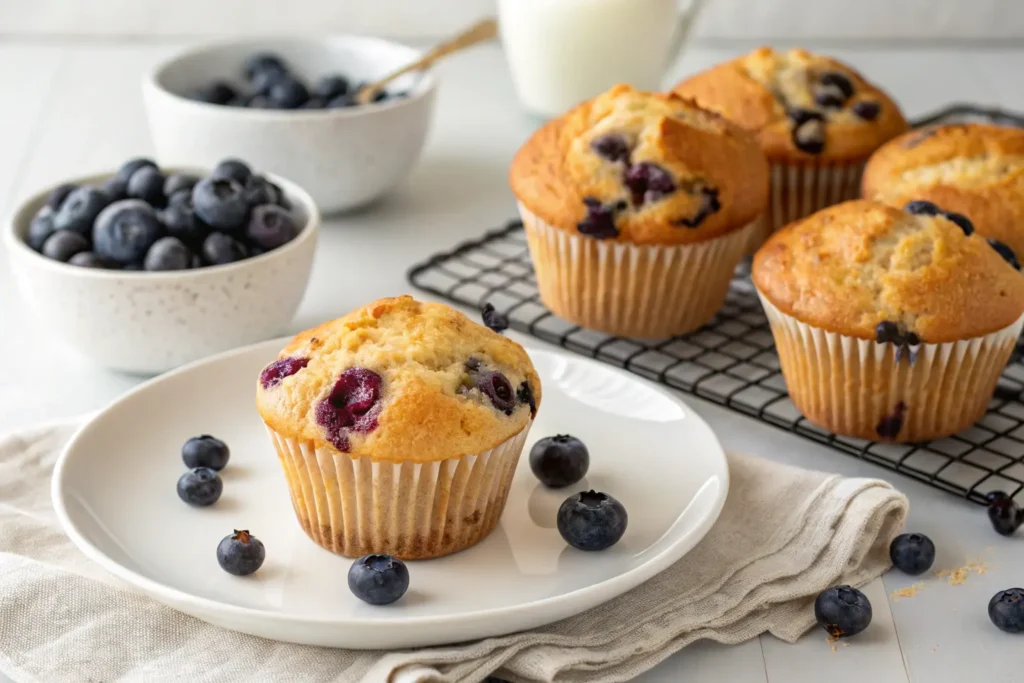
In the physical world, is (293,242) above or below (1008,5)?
above

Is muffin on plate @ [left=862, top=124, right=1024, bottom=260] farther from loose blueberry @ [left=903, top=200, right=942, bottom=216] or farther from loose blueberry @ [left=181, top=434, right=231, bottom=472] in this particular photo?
loose blueberry @ [left=181, top=434, right=231, bottom=472]

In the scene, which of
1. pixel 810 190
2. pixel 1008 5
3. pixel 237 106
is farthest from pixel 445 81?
pixel 1008 5

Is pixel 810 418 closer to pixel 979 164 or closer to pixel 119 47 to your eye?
pixel 979 164

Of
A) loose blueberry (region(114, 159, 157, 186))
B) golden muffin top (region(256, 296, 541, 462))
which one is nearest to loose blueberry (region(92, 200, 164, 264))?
loose blueberry (region(114, 159, 157, 186))

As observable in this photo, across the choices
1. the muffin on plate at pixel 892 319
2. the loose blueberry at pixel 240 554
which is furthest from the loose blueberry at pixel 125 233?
the muffin on plate at pixel 892 319


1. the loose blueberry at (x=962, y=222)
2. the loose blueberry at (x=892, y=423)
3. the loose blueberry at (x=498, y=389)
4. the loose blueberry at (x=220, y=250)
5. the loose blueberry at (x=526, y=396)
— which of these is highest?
the loose blueberry at (x=498, y=389)

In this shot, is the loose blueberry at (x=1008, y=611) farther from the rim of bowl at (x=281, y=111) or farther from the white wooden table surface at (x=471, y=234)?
the rim of bowl at (x=281, y=111)

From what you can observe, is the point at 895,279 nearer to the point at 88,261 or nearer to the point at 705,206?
the point at 705,206
